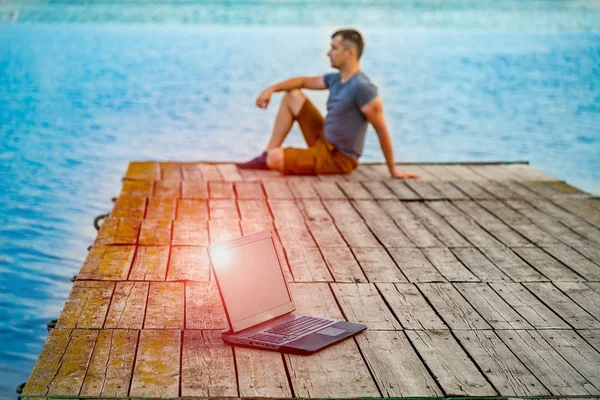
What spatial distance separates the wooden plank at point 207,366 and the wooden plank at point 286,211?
6.50ft

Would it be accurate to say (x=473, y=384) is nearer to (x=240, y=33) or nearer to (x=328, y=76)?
(x=328, y=76)

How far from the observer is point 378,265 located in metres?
4.34

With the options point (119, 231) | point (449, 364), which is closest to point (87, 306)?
point (119, 231)

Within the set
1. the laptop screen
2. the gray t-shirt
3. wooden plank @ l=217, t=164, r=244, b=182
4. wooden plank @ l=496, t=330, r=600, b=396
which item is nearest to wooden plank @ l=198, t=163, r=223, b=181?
wooden plank @ l=217, t=164, r=244, b=182

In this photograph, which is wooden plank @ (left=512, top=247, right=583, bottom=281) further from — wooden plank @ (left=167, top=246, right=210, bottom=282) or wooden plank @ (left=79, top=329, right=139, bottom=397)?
wooden plank @ (left=79, top=329, right=139, bottom=397)

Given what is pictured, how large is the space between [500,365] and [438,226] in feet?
7.01

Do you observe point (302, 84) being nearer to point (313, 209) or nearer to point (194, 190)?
point (194, 190)

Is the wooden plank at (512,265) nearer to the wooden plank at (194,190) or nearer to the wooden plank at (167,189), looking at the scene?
the wooden plank at (194,190)

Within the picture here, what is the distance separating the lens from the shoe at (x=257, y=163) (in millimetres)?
6770

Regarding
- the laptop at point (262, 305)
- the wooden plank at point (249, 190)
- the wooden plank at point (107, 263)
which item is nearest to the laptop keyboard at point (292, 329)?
the laptop at point (262, 305)

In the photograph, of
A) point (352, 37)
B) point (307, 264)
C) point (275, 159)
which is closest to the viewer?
point (307, 264)

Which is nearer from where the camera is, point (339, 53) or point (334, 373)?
point (334, 373)

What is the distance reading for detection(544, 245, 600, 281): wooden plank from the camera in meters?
4.32

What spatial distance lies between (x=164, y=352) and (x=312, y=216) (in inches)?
92.5
